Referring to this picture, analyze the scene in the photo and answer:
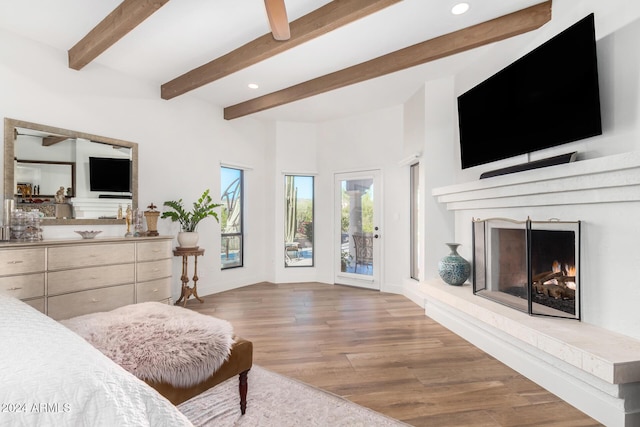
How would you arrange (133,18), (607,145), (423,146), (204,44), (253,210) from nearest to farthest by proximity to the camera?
(607,145) < (133,18) < (204,44) < (423,146) < (253,210)

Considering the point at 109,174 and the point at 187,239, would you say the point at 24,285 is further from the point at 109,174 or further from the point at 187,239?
the point at 187,239

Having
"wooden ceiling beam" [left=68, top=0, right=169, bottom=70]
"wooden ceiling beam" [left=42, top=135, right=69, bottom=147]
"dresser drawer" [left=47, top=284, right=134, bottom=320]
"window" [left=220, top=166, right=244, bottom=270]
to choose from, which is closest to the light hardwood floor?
"dresser drawer" [left=47, top=284, right=134, bottom=320]

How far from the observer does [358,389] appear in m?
2.23

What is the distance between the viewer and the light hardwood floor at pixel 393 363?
200cm

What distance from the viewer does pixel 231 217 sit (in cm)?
555

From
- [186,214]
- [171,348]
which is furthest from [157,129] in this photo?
[171,348]

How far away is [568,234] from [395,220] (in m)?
2.82

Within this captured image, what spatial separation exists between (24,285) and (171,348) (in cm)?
203

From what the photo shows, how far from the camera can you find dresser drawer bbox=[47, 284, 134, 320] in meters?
2.89

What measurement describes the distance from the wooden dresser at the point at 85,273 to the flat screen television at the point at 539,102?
3.56m

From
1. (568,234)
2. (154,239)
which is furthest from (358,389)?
(154,239)

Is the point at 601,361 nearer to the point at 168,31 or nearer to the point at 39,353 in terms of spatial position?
the point at 39,353

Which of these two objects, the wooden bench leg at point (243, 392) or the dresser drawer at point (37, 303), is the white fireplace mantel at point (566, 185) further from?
the dresser drawer at point (37, 303)

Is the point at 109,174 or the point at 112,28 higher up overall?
the point at 112,28
